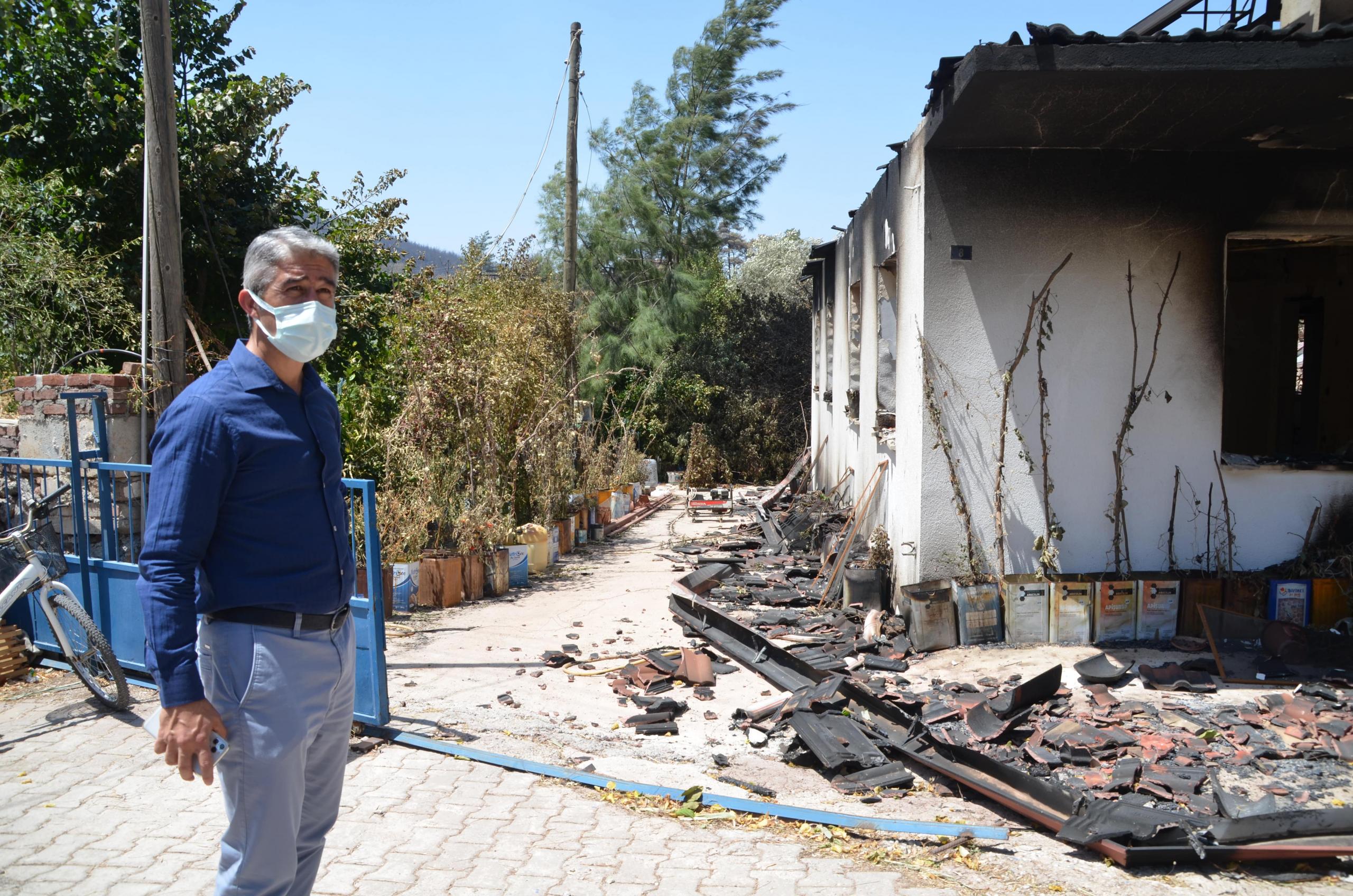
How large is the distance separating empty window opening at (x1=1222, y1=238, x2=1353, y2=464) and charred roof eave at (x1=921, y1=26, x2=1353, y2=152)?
6199mm

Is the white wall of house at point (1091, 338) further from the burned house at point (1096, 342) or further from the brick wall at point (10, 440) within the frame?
the brick wall at point (10, 440)

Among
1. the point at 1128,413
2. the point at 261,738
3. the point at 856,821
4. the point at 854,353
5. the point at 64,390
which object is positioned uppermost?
the point at 854,353

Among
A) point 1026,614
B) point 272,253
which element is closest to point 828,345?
point 1026,614

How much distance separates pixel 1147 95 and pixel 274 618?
578 centimetres

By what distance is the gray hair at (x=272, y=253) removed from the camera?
262 cm

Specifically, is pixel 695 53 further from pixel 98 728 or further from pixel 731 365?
pixel 98 728

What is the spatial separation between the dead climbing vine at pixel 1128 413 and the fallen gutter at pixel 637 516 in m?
7.39

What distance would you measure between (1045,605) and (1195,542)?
4.46 ft

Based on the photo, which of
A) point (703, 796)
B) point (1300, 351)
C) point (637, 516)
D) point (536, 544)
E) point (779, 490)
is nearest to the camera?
point (703, 796)

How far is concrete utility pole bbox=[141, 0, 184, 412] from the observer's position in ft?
20.7

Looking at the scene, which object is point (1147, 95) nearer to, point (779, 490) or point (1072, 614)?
point (1072, 614)

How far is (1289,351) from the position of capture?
12.7 meters

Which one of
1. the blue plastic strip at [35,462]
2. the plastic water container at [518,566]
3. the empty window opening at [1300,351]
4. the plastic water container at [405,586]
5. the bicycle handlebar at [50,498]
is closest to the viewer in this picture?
the bicycle handlebar at [50,498]

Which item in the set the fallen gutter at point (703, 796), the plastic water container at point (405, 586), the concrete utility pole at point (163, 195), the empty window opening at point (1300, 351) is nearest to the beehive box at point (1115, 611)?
the fallen gutter at point (703, 796)
